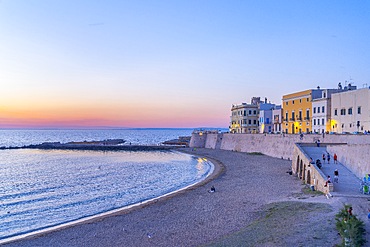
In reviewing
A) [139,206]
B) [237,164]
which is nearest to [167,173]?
[237,164]

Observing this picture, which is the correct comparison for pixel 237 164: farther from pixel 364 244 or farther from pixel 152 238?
pixel 364 244

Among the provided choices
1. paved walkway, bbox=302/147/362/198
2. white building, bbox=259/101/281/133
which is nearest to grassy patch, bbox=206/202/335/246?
paved walkway, bbox=302/147/362/198

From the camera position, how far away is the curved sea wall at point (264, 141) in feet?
127

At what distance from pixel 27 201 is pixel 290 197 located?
19.5 meters

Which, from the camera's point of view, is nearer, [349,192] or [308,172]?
[349,192]

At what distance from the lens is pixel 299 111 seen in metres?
56.7

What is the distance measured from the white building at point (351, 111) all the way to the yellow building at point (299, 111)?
20.0 ft

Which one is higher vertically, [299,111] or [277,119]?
[299,111]

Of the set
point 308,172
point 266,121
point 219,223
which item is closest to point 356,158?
point 308,172

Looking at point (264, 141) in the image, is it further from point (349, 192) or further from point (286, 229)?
point (286, 229)

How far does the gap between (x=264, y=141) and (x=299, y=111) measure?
23.8 feet

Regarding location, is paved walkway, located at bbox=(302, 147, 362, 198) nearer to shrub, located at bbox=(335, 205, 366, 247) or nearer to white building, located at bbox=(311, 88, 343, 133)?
shrub, located at bbox=(335, 205, 366, 247)

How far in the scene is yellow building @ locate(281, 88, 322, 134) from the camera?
177ft

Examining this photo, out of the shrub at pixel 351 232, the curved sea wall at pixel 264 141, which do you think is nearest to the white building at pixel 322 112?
the curved sea wall at pixel 264 141
